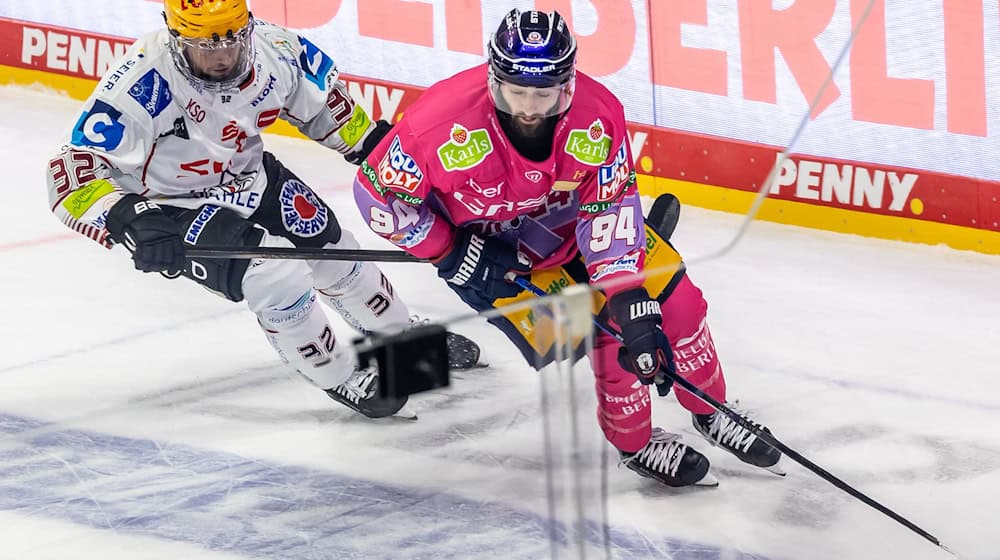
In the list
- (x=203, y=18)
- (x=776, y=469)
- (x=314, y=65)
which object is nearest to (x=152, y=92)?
(x=203, y=18)

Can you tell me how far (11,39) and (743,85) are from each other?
11.3 feet

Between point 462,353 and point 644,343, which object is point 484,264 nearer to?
point 644,343

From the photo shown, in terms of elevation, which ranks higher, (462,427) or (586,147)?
(586,147)

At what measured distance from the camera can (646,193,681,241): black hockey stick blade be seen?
12.8 feet

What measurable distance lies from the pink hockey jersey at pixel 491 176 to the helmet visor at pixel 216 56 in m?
0.51

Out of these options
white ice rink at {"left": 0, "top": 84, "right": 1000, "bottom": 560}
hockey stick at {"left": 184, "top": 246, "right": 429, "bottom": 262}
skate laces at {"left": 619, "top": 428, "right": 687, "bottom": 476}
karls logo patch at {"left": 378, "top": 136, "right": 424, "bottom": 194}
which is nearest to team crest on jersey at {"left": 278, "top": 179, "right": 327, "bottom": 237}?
hockey stick at {"left": 184, "top": 246, "right": 429, "bottom": 262}

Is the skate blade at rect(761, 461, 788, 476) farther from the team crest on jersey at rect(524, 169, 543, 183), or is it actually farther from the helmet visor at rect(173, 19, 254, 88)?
the helmet visor at rect(173, 19, 254, 88)

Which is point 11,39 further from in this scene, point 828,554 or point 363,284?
point 828,554

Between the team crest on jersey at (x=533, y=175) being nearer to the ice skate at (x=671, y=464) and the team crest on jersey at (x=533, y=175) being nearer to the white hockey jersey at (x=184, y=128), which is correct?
the ice skate at (x=671, y=464)

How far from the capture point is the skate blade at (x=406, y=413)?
3.24 meters

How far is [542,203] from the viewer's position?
375cm

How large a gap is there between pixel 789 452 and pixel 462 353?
0.98 meters

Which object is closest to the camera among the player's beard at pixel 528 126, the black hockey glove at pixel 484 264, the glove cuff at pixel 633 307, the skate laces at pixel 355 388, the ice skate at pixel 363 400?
the glove cuff at pixel 633 307

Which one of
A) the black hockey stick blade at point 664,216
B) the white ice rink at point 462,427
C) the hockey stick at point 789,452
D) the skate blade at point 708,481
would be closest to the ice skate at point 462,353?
the white ice rink at point 462,427
